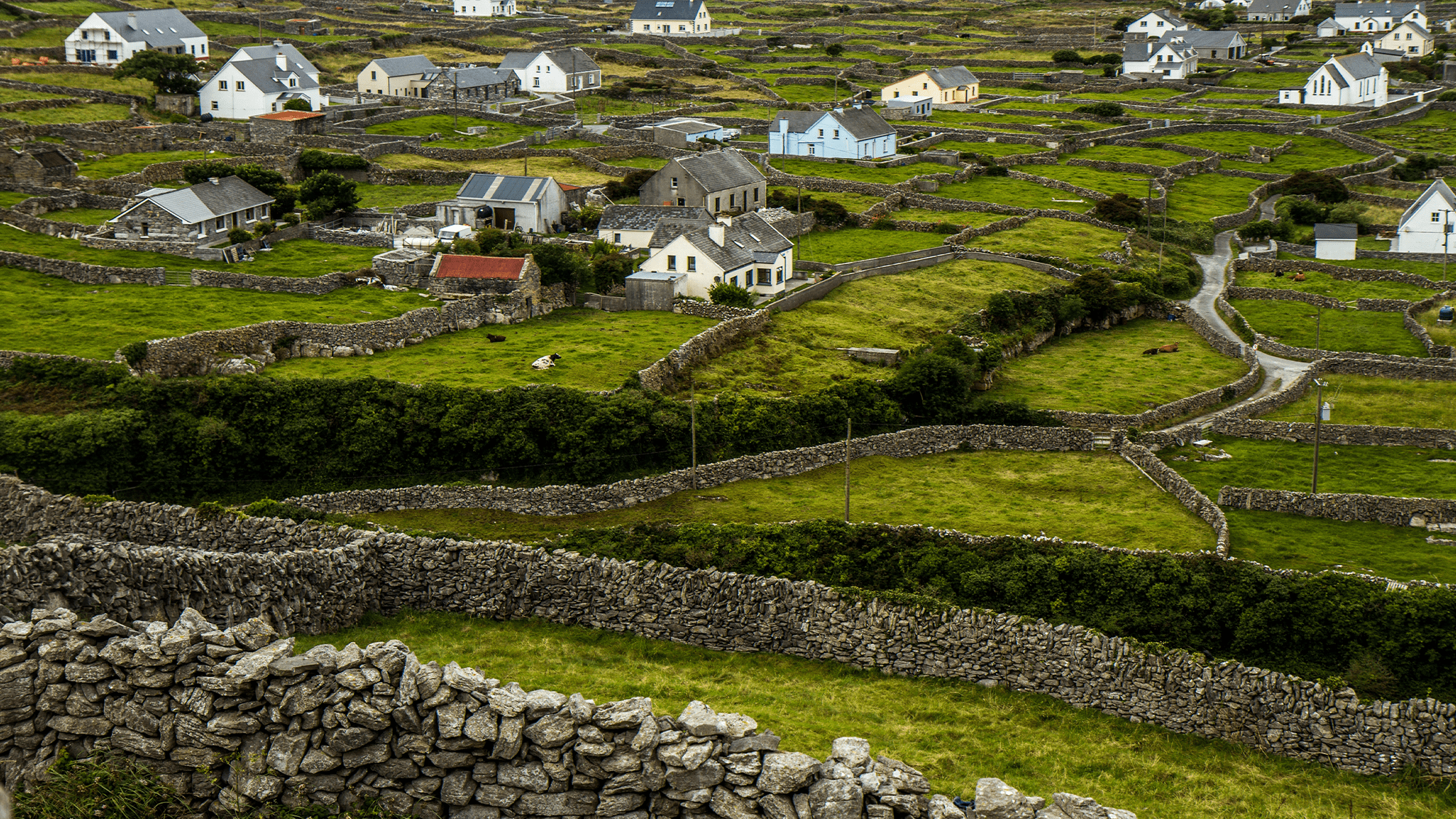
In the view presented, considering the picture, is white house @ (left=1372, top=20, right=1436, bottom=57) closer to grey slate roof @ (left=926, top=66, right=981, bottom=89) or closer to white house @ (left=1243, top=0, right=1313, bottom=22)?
white house @ (left=1243, top=0, right=1313, bottom=22)

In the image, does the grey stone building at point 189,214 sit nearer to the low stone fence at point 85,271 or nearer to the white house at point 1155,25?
the low stone fence at point 85,271

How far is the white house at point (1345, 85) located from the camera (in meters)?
137

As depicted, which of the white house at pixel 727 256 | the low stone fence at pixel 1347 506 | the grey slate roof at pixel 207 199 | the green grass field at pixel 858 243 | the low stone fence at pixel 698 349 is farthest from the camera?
the green grass field at pixel 858 243

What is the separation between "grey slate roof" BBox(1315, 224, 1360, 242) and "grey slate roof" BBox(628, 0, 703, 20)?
11858 cm

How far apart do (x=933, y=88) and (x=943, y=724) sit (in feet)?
391

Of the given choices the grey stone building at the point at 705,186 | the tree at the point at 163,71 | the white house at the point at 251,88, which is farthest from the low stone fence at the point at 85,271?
the tree at the point at 163,71

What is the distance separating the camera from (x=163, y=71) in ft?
387

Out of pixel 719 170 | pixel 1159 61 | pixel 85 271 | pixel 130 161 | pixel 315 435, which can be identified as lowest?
pixel 315 435

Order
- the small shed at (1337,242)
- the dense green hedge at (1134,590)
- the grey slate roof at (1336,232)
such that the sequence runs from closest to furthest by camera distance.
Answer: the dense green hedge at (1134,590) → the small shed at (1337,242) → the grey slate roof at (1336,232)

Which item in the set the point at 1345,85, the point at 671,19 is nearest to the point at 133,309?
the point at 1345,85

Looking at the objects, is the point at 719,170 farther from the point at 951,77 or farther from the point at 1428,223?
the point at 951,77

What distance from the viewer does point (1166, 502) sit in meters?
45.8

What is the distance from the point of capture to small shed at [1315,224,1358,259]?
83.2 metres

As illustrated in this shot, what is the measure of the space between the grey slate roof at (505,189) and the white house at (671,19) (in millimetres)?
112093
